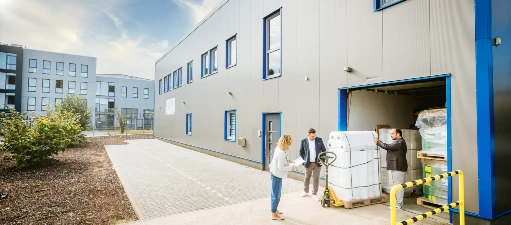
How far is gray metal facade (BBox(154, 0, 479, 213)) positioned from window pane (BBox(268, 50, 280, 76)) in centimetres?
43

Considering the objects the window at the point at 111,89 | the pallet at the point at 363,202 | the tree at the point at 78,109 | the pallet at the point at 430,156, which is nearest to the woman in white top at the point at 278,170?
the pallet at the point at 363,202

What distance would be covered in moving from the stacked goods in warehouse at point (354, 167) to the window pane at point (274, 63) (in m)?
4.97

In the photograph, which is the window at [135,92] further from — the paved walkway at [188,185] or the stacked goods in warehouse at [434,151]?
the stacked goods in warehouse at [434,151]

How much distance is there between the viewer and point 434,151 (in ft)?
20.3

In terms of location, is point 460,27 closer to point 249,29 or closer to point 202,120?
point 249,29

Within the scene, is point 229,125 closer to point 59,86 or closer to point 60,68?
point 59,86

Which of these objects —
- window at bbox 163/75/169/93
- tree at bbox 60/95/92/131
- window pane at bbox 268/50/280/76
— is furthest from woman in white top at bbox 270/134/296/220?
tree at bbox 60/95/92/131

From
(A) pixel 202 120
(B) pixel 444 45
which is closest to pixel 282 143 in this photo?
(B) pixel 444 45

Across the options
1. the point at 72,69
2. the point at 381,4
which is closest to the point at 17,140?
the point at 381,4

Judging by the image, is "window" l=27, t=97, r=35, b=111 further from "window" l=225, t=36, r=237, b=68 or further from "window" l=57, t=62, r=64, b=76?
"window" l=225, t=36, r=237, b=68

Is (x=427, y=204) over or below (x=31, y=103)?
below

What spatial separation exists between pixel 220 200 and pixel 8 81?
49731 mm

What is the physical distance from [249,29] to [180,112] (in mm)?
12239

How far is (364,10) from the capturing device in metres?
7.21
